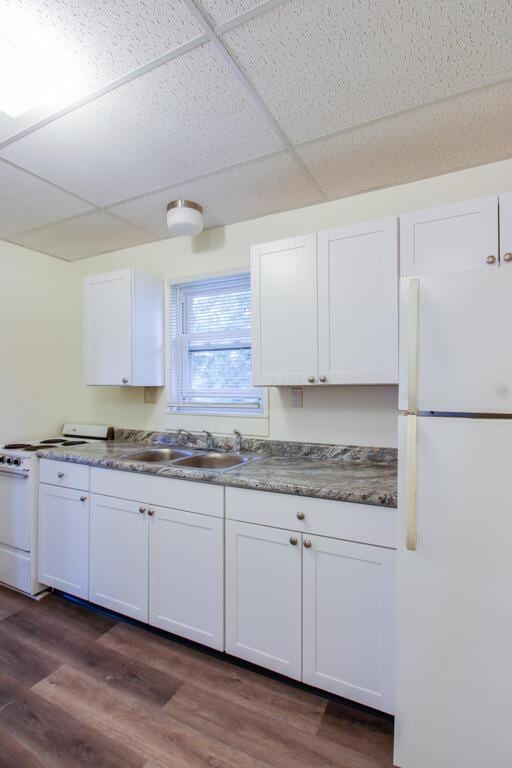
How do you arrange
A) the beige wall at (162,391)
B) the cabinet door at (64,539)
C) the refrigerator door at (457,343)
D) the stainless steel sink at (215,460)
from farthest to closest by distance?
the stainless steel sink at (215,460) < the cabinet door at (64,539) < the beige wall at (162,391) < the refrigerator door at (457,343)

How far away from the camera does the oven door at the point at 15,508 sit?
236 cm

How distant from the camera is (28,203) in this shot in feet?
7.38

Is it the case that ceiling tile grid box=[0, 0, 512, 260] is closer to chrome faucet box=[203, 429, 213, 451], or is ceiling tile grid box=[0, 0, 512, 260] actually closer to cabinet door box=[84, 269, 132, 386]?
cabinet door box=[84, 269, 132, 386]

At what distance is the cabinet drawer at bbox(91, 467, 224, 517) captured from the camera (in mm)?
1746

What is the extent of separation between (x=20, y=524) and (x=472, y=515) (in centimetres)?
253

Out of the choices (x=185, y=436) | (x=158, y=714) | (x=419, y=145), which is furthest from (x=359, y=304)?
(x=158, y=714)

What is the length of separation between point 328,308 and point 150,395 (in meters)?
1.61

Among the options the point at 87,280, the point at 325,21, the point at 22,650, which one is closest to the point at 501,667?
the point at 325,21

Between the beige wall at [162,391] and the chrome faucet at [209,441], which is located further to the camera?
the chrome faucet at [209,441]

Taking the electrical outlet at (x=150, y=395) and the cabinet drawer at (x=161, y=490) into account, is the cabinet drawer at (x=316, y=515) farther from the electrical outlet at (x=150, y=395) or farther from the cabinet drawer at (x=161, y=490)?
the electrical outlet at (x=150, y=395)

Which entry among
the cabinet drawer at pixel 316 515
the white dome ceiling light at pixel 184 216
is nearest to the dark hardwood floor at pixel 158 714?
the cabinet drawer at pixel 316 515

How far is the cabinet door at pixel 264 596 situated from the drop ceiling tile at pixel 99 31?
1.79 m

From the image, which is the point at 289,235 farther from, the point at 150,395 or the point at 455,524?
the point at 455,524

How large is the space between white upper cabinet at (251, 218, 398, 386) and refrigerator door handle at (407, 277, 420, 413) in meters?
0.56
